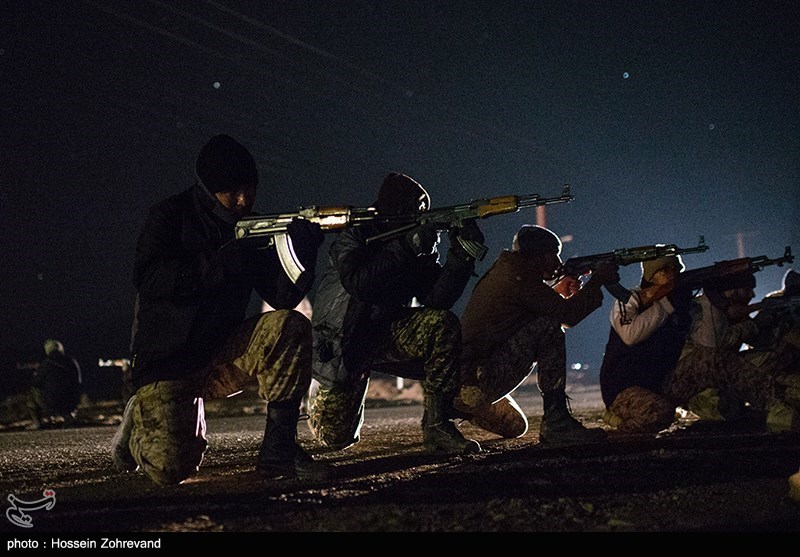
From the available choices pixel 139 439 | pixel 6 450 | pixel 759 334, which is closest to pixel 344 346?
pixel 139 439

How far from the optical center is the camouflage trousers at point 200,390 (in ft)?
12.2

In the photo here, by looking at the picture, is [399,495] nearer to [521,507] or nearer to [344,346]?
[521,507]

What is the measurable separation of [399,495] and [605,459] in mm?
1539

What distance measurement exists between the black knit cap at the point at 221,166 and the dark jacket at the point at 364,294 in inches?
40.3

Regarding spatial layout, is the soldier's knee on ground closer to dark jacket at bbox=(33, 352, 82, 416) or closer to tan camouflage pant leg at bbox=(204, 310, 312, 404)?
tan camouflage pant leg at bbox=(204, 310, 312, 404)

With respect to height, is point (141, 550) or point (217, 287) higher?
point (217, 287)

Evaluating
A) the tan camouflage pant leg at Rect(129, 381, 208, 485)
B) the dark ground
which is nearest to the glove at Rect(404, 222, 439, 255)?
the dark ground

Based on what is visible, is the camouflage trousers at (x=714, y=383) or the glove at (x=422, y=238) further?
the camouflage trousers at (x=714, y=383)

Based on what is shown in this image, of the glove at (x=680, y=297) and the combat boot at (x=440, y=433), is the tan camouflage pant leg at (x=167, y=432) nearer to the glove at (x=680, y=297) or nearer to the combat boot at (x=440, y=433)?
the combat boot at (x=440, y=433)

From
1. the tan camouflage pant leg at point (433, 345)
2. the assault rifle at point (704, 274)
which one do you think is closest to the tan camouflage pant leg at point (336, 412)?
the tan camouflage pant leg at point (433, 345)

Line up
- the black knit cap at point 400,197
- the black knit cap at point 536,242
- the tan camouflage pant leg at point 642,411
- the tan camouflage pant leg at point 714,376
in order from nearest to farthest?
the black knit cap at point 400,197, the black knit cap at point 536,242, the tan camouflage pant leg at point 642,411, the tan camouflage pant leg at point 714,376

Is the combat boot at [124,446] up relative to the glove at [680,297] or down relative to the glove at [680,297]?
down

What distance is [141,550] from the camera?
2320 mm

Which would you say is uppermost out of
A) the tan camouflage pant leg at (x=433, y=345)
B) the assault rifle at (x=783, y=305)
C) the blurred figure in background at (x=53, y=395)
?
the assault rifle at (x=783, y=305)
